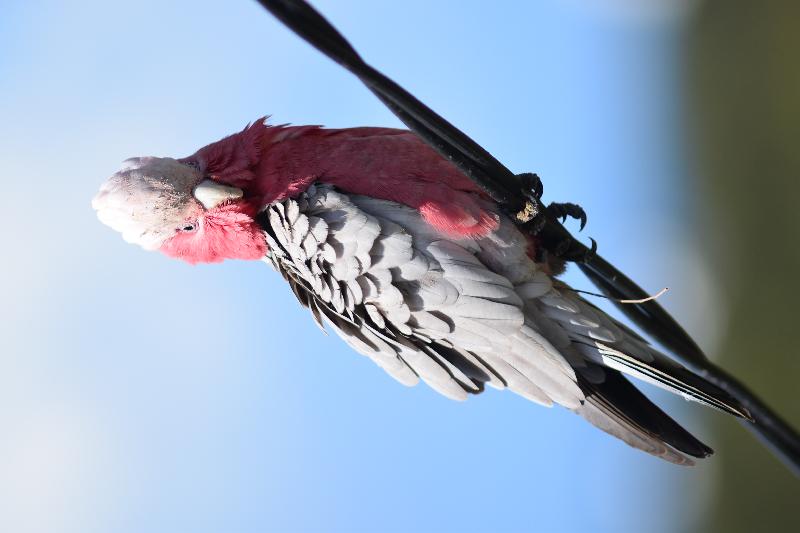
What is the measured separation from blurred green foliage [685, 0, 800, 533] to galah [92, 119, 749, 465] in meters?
3.06

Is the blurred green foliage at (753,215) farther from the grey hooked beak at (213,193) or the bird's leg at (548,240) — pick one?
the grey hooked beak at (213,193)

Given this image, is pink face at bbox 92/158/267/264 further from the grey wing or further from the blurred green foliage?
the blurred green foliage

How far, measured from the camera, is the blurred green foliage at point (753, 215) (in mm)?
3951

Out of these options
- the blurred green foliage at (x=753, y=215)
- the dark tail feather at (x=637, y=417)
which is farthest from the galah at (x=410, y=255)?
the blurred green foliage at (x=753, y=215)

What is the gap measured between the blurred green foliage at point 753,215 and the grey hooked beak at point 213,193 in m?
3.65

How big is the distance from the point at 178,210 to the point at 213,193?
0.32ft

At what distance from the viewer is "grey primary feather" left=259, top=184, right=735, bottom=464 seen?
146 cm

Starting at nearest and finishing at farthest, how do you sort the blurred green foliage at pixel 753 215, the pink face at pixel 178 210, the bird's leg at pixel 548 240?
the bird's leg at pixel 548 240 < the pink face at pixel 178 210 < the blurred green foliage at pixel 753 215

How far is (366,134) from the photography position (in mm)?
1584

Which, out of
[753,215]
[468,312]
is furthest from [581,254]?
[753,215]

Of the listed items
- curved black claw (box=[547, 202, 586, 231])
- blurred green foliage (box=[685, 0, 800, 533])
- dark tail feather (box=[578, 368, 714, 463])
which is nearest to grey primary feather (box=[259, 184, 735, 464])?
dark tail feather (box=[578, 368, 714, 463])

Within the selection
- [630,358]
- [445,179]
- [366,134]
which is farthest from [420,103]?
[630,358]

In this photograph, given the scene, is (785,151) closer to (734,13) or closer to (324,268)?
(734,13)

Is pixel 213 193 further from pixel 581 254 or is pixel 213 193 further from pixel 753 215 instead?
pixel 753 215
